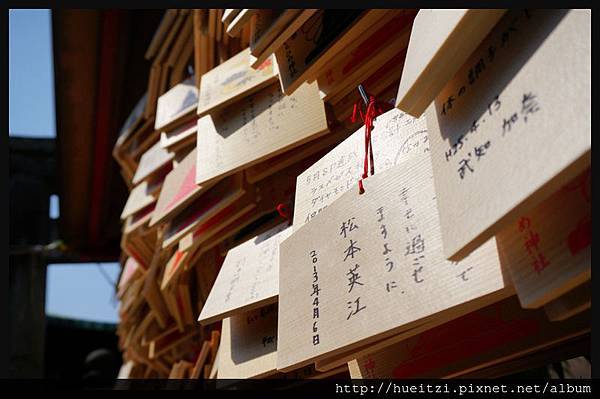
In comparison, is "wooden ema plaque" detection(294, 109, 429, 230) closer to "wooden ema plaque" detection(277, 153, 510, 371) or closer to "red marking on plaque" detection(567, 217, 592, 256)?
"wooden ema plaque" detection(277, 153, 510, 371)

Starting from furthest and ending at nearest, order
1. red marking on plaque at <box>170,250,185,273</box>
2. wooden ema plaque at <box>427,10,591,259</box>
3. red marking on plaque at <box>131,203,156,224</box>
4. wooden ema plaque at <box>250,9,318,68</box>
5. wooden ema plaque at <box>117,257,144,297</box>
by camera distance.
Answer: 1. wooden ema plaque at <box>117,257,144,297</box>
2. red marking on plaque at <box>131,203,156,224</box>
3. red marking on plaque at <box>170,250,185,273</box>
4. wooden ema plaque at <box>250,9,318,68</box>
5. wooden ema plaque at <box>427,10,591,259</box>

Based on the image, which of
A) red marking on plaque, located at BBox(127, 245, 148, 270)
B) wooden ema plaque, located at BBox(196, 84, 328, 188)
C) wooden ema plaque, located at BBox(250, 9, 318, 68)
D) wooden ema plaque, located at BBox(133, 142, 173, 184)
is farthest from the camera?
red marking on plaque, located at BBox(127, 245, 148, 270)

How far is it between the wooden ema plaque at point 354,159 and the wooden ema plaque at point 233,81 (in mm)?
346

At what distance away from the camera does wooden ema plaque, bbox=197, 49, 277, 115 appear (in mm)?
1348

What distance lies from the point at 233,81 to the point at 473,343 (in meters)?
0.79

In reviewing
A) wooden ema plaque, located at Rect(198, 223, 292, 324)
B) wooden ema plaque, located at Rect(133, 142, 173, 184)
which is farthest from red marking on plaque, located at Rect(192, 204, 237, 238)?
wooden ema plaque, located at Rect(133, 142, 173, 184)

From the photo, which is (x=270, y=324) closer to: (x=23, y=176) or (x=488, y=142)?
(x=488, y=142)

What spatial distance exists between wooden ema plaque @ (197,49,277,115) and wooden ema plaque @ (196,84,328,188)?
0.9 inches

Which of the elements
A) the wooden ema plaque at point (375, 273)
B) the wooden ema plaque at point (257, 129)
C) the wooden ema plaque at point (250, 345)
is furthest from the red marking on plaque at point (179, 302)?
the wooden ema plaque at point (375, 273)

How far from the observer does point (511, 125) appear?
1.90 ft

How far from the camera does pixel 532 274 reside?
0.58 m

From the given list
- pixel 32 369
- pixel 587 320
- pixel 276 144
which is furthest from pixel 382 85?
pixel 32 369

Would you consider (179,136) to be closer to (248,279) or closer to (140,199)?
(140,199)

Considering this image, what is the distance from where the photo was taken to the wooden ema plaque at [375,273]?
2.19 ft
